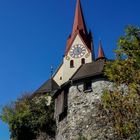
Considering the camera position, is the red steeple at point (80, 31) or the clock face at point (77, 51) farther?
the red steeple at point (80, 31)

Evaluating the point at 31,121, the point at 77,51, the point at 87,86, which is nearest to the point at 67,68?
the point at 77,51

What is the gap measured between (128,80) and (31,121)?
1457 cm

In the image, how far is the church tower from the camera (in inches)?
1996

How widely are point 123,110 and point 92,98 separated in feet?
23.8

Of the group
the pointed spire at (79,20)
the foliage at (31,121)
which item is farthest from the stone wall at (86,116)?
the pointed spire at (79,20)

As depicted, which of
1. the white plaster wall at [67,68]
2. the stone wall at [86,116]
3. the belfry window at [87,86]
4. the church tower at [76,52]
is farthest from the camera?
the church tower at [76,52]

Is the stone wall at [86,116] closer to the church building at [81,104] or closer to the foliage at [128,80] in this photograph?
the church building at [81,104]

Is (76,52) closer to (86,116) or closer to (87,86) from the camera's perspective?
(87,86)

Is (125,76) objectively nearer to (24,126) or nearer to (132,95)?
(132,95)

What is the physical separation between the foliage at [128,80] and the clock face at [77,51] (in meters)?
32.8

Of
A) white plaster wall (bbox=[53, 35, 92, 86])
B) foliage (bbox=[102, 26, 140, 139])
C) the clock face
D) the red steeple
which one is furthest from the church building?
the red steeple

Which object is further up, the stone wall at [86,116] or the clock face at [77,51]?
the clock face at [77,51]

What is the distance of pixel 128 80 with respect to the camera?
1938 centimetres

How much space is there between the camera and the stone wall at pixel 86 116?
26.0m
